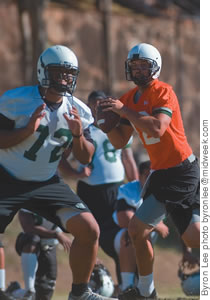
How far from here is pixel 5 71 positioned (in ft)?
47.8

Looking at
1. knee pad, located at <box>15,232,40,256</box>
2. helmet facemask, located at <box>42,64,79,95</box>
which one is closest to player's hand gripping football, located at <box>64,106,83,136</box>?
helmet facemask, located at <box>42,64,79,95</box>

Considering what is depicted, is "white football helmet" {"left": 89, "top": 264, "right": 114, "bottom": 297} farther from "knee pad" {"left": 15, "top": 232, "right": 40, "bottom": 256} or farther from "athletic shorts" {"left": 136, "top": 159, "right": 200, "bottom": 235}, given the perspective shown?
"athletic shorts" {"left": 136, "top": 159, "right": 200, "bottom": 235}

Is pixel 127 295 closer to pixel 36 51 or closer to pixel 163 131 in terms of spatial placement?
pixel 163 131

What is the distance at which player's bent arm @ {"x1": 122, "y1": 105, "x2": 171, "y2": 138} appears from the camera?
19.6ft

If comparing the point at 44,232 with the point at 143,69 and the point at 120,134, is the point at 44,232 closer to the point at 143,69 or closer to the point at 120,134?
the point at 120,134

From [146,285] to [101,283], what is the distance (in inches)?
62.3

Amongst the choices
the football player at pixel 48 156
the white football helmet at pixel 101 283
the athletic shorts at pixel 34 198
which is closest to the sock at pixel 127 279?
the white football helmet at pixel 101 283

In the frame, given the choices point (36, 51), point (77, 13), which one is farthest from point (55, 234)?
point (77, 13)

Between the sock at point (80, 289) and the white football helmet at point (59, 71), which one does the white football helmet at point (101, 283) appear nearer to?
the sock at point (80, 289)

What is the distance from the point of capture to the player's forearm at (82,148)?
6.16m

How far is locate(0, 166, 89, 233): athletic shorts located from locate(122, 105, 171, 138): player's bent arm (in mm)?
757
